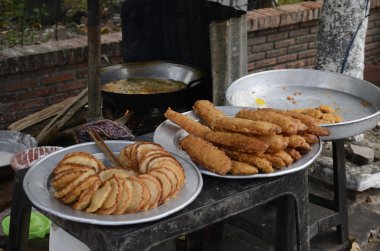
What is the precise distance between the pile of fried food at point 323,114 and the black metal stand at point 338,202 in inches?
25.0

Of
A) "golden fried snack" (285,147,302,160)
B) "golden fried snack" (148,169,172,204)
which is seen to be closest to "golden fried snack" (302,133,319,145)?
"golden fried snack" (285,147,302,160)

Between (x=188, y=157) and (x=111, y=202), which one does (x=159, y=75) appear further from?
(x=111, y=202)

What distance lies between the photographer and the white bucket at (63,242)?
3.13m

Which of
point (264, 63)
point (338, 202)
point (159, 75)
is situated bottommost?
point (338, 202)

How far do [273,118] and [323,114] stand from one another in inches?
24.2

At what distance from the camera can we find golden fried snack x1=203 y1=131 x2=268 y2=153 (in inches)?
114

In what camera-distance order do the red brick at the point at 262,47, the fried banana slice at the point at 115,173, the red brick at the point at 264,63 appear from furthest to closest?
the red brick at the point at 264,63, the red brick at the point at 262,47, the fried banana slice at the point at 115,173

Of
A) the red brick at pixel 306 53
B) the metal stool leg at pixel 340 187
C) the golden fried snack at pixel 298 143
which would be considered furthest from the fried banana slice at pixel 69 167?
the red brick at pixel 306 53

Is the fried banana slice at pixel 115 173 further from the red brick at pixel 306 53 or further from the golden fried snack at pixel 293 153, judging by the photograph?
the red brick at pixel 306 53

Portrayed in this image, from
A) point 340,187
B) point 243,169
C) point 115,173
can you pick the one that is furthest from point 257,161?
point 340,187

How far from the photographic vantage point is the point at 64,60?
21.4 ft

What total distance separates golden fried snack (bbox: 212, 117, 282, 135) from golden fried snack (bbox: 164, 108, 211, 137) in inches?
3.0

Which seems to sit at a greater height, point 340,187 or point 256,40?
point 256,40

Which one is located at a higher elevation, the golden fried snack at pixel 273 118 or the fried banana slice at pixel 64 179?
the golden fried snack at pixel 273 118
